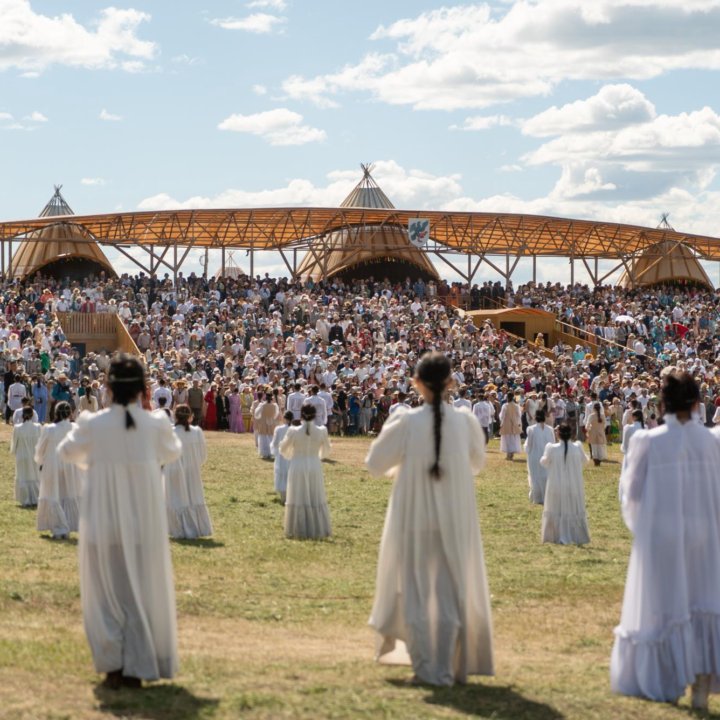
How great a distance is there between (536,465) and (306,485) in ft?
19.3

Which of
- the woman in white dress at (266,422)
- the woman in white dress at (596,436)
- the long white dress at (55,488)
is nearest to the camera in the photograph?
the long white dress at (55,488)

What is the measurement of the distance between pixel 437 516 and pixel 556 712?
4.36ft

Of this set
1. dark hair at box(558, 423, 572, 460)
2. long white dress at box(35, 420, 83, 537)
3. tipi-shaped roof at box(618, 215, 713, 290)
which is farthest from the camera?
tipi-shaped roof at box(618, 215, 713, 290)

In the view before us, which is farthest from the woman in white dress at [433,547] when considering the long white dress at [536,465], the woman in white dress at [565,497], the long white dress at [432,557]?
the long white dress at [536,465]

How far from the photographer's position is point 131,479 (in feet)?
26.8

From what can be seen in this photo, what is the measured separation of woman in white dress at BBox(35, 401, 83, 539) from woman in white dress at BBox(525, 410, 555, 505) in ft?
25.2

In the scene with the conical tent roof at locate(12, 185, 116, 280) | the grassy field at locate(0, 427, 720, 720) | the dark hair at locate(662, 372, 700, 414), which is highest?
the conical tent roof at locate(12, 185, 116, 280)

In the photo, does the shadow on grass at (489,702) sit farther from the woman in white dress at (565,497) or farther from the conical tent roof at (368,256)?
the conical tent roof at (368,256)

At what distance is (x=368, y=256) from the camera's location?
5150 centimetres

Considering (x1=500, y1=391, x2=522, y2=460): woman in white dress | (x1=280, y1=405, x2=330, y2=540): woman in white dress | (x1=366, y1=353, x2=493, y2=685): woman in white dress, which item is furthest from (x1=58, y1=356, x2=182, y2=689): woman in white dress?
(x1=500, y1=391, x2=522, y2=460): woman in white dress

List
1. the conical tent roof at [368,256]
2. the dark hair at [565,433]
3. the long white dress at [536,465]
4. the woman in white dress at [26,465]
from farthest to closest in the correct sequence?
1. the conical tent roof at [368,256]
2. the long white dress at [536,465]
3. the woman in white dress at [26,465]
4. the dark hair at [565,433]

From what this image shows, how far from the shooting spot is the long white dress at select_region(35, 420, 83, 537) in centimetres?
1577

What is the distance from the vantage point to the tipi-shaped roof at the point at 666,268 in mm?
54050

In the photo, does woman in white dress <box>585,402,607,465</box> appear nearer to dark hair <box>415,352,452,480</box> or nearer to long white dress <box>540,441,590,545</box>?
long white dress <box>540,441,590,545</box>
